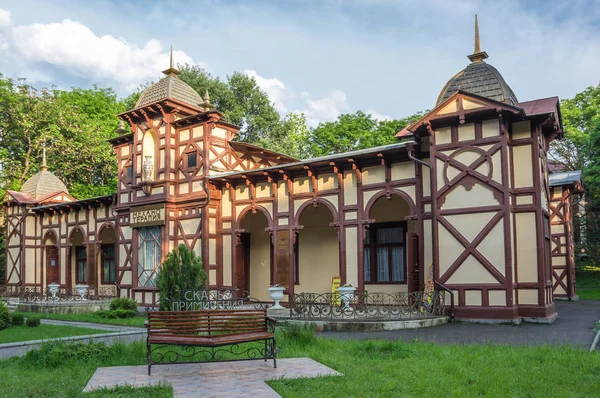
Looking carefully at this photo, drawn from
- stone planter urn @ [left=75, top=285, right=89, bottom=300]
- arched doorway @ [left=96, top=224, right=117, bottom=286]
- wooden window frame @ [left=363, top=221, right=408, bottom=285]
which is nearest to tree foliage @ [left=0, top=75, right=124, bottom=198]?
arched doorway @ [left=96, top=224, right=117, bottom=286]

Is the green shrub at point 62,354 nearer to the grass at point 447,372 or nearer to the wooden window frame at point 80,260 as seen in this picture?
the grass at point 447,372

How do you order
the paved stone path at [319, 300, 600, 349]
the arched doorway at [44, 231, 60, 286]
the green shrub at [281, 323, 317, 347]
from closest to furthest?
1. the green shrub at [281, 323, 317, 347]
2. the paved stone path at [319, 300, 600, 349]
3. the arched doorway at [44, 231, 60, 286]

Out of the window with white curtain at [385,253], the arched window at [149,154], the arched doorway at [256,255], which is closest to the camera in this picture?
the window with white curtain at [385,253]

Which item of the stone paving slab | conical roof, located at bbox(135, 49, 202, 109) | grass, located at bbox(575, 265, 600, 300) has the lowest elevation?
grass, located at bbox(575, 265, 600, 300)

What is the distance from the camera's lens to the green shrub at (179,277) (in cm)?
1352

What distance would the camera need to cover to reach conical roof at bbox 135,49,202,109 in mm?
21672

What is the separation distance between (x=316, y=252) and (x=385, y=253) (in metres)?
2.79

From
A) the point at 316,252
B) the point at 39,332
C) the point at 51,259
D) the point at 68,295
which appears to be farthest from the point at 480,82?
the point at 51,259

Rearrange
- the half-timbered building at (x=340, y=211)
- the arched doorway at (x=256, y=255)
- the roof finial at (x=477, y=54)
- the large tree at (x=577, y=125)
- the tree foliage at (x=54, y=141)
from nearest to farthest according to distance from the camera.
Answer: the half-timbered building at (x=340, y=211), the roof finial at (x=477, y=54), the arched doorway at (x=256, y=255), the tree foliage at (x=54, y=141), the large tree at (x=577, y=125)

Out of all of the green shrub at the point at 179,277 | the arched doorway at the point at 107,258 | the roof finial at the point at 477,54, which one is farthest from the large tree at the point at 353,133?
the green shrub at the point at 179,277

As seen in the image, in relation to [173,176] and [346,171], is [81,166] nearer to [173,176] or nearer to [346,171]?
[173,176]

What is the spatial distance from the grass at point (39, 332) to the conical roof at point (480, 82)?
1147cm

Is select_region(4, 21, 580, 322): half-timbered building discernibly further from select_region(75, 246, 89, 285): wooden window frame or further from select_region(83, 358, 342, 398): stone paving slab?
select_region(83, 358, 342, 398): stone paving slab

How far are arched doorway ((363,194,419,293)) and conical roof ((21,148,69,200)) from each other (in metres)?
19.3
